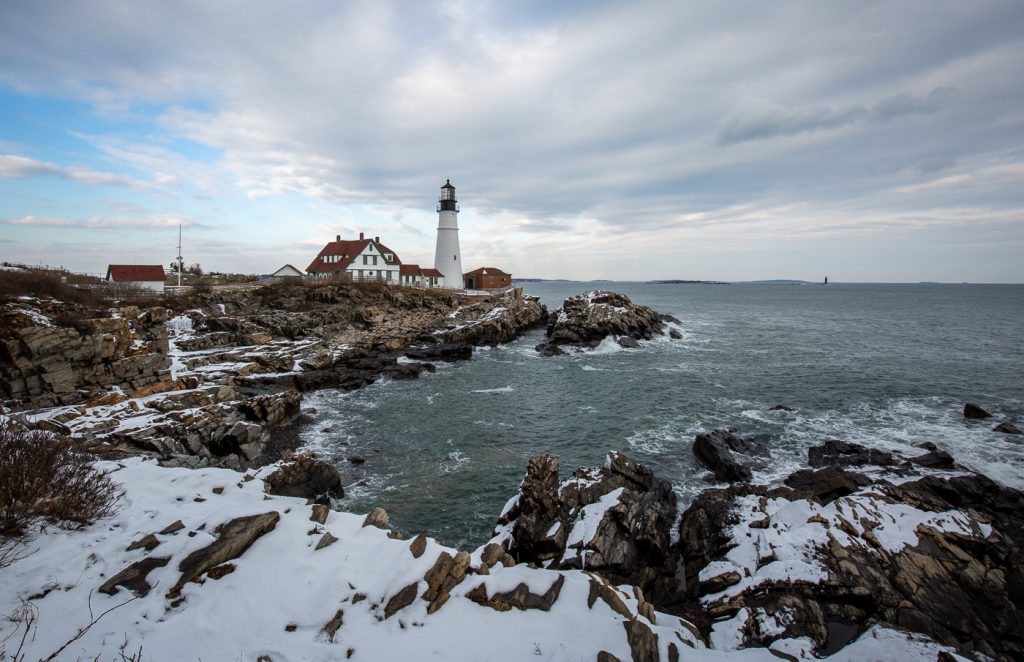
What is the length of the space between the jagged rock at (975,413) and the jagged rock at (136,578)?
104 feet

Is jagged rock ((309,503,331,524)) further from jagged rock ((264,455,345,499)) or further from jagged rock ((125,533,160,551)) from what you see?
jagged rock ((264,455,345,499))

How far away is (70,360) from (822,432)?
106 ft

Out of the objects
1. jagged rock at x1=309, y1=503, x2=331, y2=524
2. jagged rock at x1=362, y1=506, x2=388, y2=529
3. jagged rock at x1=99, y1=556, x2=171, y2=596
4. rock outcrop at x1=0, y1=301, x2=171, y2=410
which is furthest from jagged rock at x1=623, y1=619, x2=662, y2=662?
rock outcrop at x1=0, y1=301, x2=171, y2=410

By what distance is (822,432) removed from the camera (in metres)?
20.3

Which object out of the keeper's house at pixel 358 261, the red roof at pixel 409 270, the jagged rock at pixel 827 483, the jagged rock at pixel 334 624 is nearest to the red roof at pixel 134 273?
the keeper's house at pixel 358 261

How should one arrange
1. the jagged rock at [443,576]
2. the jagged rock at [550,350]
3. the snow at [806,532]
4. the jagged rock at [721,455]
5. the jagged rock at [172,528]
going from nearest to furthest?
the jagged rock at [443,576]
the jagged rock at [172,528]
the snow at [806,532]
the jagged rock at [721,455]
the jagged rock at [550,350]

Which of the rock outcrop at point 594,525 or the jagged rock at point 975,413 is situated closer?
the rock outcrop at point 594,525

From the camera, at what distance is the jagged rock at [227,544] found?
720 centimetres

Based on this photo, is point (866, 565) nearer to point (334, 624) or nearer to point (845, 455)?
point (845, 455)

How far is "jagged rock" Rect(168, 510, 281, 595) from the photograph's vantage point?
23.6 ft

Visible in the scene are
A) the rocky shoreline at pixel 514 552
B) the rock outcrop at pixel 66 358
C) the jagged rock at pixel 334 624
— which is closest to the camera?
the jagged rock at pixel 334 624

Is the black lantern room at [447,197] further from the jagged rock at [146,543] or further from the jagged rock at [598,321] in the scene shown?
the jagged rock at [146,543]

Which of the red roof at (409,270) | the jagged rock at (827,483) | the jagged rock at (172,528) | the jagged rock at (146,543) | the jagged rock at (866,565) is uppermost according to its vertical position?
the red roof at (409,270)

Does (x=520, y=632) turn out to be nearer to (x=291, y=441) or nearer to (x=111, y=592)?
(x=111, y=592)
